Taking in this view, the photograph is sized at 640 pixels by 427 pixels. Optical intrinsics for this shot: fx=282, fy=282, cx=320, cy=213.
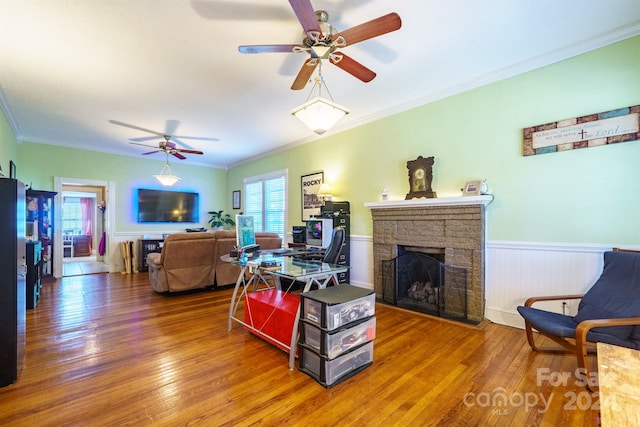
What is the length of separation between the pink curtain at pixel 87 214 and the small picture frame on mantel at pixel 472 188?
11.4m

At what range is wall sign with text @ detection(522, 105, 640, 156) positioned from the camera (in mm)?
2426

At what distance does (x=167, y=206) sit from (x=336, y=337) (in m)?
6.47

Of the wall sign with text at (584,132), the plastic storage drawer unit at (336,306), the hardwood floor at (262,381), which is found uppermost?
the wall sign with text at (584,132)

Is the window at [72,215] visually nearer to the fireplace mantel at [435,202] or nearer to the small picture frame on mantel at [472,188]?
the fireplace mantel at [435,202]

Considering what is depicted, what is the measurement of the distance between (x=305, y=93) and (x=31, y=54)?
8.89 feet

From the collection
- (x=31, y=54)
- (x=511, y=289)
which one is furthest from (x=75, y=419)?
(x=511, y=289)

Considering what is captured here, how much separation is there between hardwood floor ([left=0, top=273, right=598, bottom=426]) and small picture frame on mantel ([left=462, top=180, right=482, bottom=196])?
57.0 inches

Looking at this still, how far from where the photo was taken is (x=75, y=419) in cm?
163

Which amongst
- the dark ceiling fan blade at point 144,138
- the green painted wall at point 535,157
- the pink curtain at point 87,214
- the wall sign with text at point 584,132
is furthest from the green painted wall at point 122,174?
the wall sign with text at point 584,132

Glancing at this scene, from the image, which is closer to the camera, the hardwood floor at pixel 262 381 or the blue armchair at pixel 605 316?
the hardwood floor at pixel 262 381

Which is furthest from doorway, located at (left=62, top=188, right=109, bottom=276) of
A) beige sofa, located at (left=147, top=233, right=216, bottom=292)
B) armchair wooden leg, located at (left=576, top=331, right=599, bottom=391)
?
armchair wooden leg, located at (left=576, top=331, right=599, bottom=391)

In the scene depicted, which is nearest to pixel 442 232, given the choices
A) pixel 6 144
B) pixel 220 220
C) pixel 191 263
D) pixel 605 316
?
pixel 605 316

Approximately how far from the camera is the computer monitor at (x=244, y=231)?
312 cm

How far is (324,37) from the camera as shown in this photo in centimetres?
199
